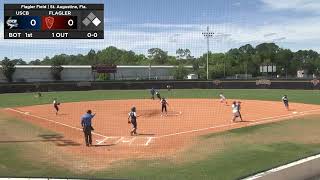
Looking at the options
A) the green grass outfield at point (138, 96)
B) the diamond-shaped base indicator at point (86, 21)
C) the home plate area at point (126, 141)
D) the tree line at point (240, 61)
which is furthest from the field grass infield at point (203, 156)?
the tree line at point (240, 61)

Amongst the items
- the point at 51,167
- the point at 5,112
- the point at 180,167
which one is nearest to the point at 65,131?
the point at 51,167

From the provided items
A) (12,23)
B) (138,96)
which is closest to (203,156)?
(12,23)

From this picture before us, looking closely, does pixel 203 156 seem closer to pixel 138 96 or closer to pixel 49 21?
pixel 49 21

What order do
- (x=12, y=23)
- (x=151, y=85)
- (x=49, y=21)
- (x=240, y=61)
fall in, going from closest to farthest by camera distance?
(x=49, y=21)
(x=12, y=23)
(x=151, y=85)
(x=240, y=61)

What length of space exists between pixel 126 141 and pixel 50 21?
8.41m

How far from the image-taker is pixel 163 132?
2453 centimetres

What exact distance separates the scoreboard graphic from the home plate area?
7.37 m

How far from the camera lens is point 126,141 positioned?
21.5 meters

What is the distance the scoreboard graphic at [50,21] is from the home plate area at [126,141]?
7.37 meters

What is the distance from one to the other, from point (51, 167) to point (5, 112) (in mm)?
23103

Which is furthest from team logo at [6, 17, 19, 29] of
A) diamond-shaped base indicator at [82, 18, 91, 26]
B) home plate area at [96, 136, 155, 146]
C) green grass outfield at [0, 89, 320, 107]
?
green grass outfield at [0, 89, 320, 107]

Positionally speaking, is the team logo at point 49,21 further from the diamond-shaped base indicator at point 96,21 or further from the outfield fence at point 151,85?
the outfield fence at point 151,85

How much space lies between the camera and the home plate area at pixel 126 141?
68.5ft

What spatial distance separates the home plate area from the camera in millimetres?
20891
